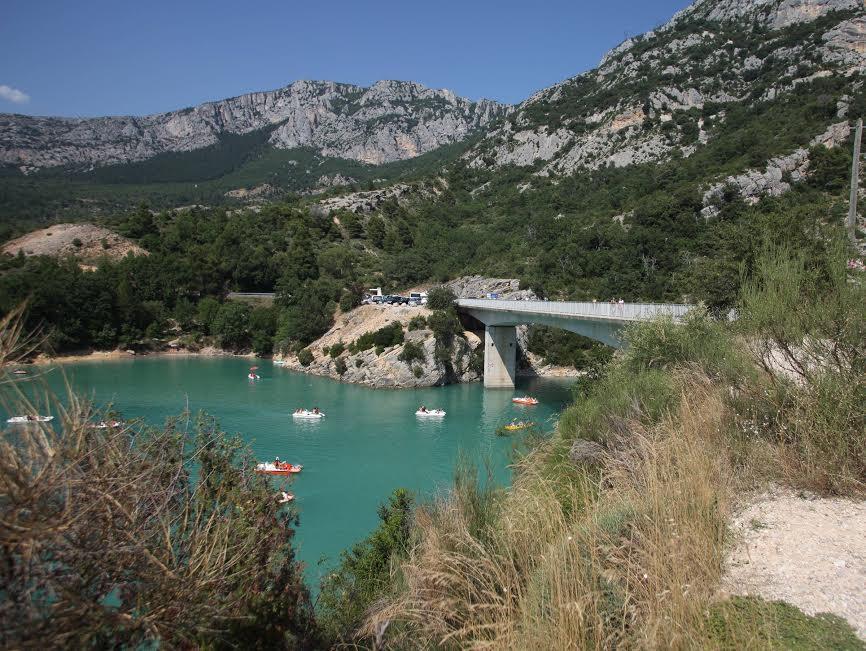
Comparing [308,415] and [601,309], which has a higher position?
[601,309]

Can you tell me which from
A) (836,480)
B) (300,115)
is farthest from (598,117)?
(300,115)

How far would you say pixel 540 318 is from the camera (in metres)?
30.5

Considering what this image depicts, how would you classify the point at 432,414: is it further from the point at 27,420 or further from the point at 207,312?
the point at 207,312

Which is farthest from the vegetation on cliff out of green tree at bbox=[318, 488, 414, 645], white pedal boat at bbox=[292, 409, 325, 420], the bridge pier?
the bridge pier

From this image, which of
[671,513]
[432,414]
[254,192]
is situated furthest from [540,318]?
[254,192]

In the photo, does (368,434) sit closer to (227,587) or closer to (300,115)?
(227,587)

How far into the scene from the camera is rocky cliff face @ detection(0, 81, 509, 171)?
152750 millimetres

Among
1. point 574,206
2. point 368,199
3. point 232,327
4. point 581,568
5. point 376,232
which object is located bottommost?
point 581,568

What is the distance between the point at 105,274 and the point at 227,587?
194ft

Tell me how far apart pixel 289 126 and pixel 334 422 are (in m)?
158

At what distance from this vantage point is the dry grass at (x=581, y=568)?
10.0 feet

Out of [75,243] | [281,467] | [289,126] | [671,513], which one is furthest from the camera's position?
[289,126]

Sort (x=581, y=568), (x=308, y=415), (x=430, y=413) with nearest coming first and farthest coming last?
1. (x=581, y=568)
2. (x=308, y=415)
3. (x=430, y=413)

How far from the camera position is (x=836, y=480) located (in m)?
4.93
